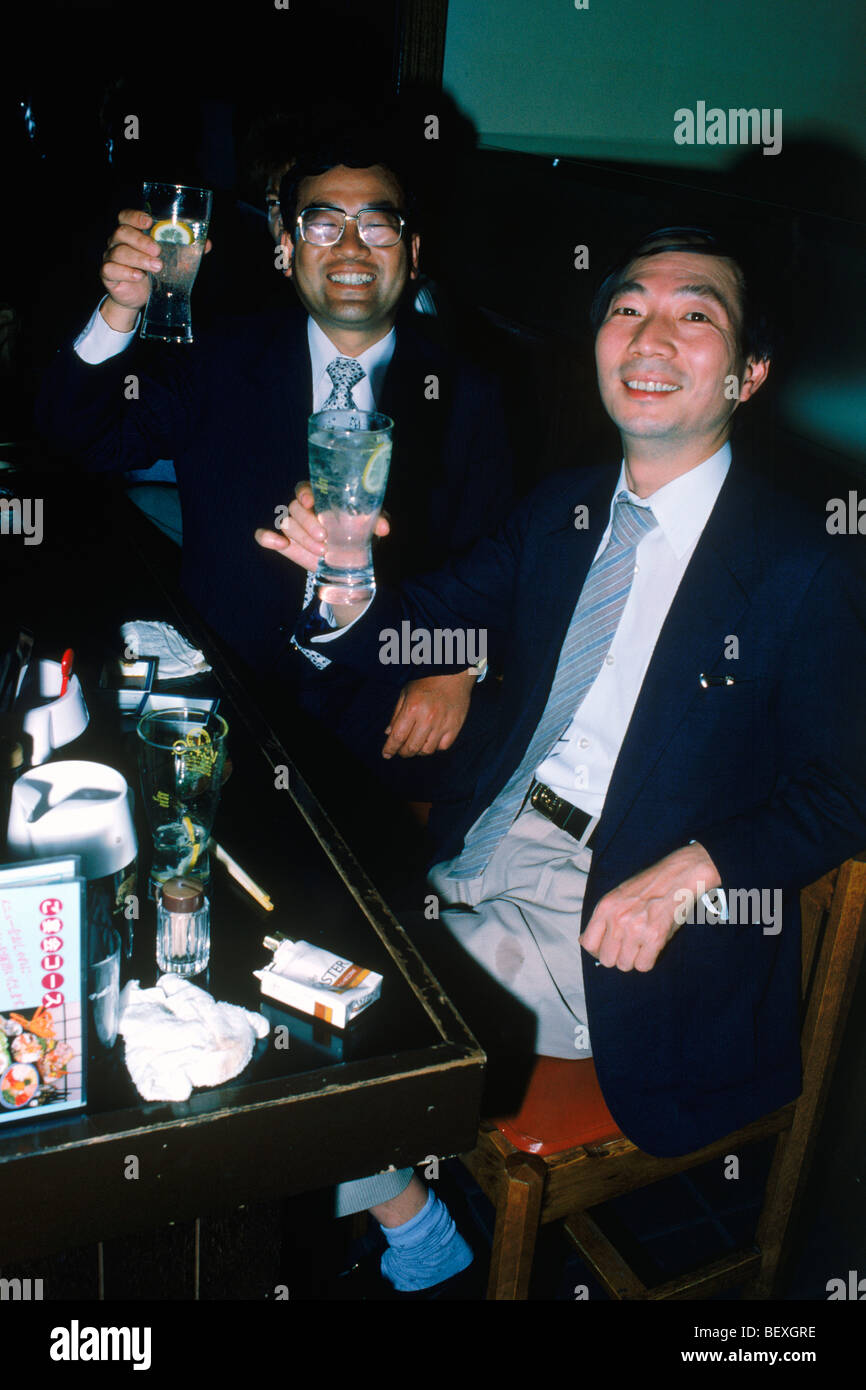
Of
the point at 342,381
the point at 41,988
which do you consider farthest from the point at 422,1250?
the point at 342,381

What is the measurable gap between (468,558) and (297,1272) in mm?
1345

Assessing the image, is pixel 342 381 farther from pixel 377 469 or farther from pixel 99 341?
pixel 377 469

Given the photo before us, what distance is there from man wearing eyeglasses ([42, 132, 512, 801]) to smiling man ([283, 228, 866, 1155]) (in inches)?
14.4

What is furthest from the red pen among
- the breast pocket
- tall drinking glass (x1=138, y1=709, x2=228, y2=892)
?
the breast pocket

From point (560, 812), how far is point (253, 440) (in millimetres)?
1209

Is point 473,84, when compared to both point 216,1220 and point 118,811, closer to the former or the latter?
point 118,811

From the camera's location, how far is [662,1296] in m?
1.60

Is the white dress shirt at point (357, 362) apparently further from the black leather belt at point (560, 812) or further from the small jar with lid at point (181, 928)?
the small jar with lid at point (181, 928)

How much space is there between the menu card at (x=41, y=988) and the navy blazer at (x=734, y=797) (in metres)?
0.88

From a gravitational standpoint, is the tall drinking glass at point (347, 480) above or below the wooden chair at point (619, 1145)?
above

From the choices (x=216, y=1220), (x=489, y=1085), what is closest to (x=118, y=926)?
(x=216, y=1220)

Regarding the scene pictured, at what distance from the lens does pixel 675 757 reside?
1.53m

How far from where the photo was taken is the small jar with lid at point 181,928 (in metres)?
1.05

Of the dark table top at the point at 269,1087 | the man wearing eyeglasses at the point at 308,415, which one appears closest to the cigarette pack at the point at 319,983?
the dark table top at the point at 269,1087
